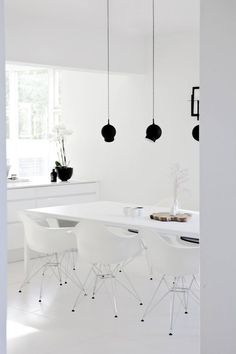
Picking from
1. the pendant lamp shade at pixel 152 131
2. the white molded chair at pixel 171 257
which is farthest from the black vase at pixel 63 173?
the white molded chair at pixel 171 257

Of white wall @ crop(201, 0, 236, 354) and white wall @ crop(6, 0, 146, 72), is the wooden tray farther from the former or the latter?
white wall @ crop(201, 0, 236, 354)

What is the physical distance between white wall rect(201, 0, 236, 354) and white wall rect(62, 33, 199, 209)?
13.8 ft

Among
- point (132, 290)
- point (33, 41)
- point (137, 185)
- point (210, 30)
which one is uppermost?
point (33, 41)

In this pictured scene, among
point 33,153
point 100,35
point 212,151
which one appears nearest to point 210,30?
point 212,151

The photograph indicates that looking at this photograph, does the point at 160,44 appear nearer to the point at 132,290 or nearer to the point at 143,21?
the point at 143,21

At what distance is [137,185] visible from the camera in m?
7.79

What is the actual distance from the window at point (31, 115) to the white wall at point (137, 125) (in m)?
0.76

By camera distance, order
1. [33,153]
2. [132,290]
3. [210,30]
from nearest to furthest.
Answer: [210,30], [132,290], [33,153]

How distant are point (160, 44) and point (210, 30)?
15.2ft

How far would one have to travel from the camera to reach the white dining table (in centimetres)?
474

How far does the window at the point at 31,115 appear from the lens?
29.9 feet

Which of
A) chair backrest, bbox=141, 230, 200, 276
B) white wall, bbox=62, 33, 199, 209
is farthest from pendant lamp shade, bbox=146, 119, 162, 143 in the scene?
white wall, bbox=62, 33, 199, 209

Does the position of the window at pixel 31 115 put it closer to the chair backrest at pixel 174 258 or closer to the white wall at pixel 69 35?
the white wall at pixel 69 35

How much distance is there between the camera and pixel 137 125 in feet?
25.4
